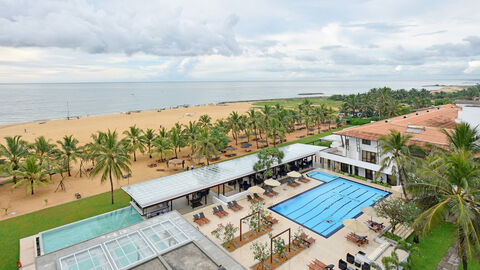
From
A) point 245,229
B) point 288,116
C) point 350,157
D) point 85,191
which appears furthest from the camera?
point 288,116

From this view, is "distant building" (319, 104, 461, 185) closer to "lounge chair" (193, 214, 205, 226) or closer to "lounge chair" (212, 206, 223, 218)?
Answer: "lounge chair" (212, 206, 223, 218)

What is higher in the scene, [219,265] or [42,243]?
[219,265]

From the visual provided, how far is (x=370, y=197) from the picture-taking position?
27625mm

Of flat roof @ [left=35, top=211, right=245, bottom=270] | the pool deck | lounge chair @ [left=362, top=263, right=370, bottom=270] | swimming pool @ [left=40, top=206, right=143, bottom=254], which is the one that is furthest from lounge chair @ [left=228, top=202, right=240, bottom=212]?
lounge chair @ [left=362, top=263, right=370, bottom=270]

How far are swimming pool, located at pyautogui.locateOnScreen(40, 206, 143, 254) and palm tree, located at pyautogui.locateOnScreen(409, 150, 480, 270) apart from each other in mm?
20932

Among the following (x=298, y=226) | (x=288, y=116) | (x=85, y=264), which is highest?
(x=288, y=116)

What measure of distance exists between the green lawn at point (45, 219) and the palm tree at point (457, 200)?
25.3 meters

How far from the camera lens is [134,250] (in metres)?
14.6

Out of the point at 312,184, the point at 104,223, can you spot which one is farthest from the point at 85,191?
the point at 312,184

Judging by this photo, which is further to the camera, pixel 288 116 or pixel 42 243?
pixel 288 116

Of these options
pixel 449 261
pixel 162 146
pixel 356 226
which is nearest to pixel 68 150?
pixel 162 146

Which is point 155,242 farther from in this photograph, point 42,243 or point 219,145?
point 219,145

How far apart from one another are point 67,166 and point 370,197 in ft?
125

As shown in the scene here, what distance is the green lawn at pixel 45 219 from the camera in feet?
64.7
